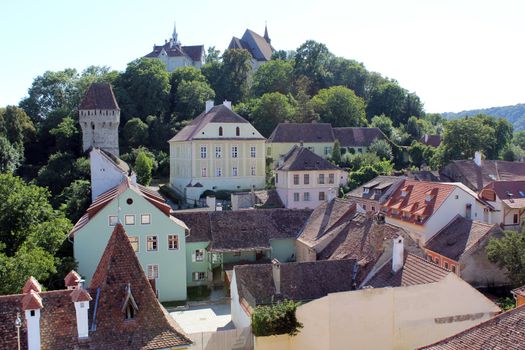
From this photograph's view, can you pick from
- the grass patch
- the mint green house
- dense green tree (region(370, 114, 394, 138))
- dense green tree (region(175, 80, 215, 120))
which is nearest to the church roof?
dense green tree (region(175, 80, 215, 120))

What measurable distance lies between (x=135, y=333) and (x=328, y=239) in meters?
17.2

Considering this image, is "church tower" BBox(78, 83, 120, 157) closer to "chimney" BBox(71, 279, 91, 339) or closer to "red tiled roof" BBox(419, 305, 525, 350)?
"chimney" BBox(71, 279, 91, 339)

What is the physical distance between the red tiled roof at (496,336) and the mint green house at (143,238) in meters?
20.4

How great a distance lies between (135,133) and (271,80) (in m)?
25.8

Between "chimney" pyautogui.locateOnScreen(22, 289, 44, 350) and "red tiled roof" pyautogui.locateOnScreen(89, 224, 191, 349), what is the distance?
163 centimetres

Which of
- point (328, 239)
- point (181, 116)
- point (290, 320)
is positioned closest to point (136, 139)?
point (181, 116)

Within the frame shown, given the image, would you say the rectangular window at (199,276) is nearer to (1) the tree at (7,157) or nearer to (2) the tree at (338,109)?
(1) the tree at (7,157)

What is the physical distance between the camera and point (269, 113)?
239ft

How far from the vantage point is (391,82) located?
9494 centimetres

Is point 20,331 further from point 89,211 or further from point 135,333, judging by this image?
point 89,211

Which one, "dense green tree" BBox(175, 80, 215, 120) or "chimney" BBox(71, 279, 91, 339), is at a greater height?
"dense green tree" BBox(175, 80, 215, 120)

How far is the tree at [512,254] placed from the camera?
27969mm

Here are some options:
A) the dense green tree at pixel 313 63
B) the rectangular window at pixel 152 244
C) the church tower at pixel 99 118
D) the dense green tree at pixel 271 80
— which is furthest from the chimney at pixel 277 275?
the dense green tree at pixel 313 63

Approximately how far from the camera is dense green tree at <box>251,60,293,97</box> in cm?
8531
